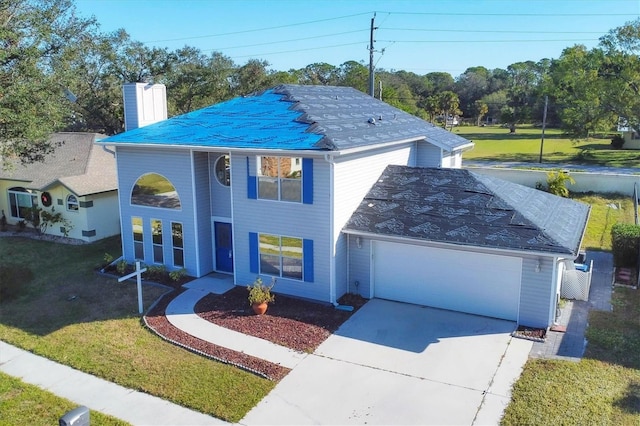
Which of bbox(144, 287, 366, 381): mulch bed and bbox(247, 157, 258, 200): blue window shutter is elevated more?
bbox(247, 157, 258, 200): blue window shutter

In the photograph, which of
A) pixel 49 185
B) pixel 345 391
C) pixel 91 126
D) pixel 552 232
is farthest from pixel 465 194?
pixel 91 126

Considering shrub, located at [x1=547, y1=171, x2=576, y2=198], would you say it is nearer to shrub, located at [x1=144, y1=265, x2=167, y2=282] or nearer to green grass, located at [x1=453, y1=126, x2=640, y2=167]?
green grass, located at [x1=453, y1=126, x2=640, y2=167]

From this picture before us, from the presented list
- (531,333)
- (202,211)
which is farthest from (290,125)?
A: (531,333)

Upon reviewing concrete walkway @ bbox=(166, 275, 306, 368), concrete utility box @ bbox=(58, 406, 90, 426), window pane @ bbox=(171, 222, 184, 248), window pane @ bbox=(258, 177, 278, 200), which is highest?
window pane @ bbox=(258, 177, 278, 200)

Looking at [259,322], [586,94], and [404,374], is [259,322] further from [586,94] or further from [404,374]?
[586,94]

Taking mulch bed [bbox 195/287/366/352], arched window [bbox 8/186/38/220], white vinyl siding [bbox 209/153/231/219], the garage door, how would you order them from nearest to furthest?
mulch bed [bbox 195/287/366/352] < the garage door < white vinyl siding [bbox 209/153/231/219] < arched window [bbox 8/186/38/220]

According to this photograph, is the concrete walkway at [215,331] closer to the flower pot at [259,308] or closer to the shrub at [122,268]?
the flower pot at [259,308]

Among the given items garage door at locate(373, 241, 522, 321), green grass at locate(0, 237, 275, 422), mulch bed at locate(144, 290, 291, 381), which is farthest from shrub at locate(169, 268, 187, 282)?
garage door at locate(373, 241, 522, 321)
